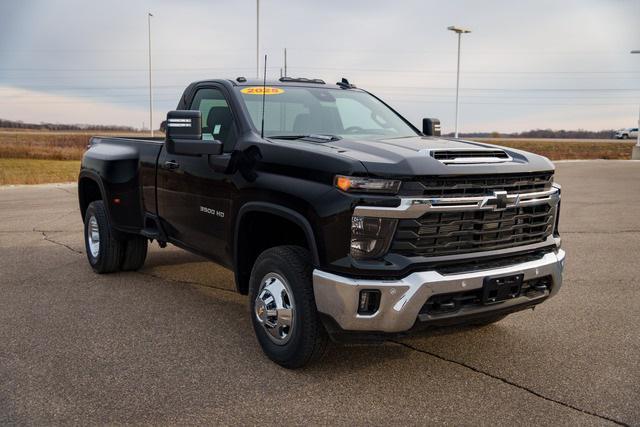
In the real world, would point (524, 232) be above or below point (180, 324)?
above

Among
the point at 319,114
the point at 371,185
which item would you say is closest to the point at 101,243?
the point at 319,114

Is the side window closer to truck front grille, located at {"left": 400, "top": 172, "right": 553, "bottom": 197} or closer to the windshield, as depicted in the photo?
the windshield

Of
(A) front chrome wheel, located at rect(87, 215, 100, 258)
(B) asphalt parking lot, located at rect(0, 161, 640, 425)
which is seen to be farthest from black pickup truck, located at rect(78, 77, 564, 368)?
(A) front chrome wheel, located at rect(87, 215, 100, 258)

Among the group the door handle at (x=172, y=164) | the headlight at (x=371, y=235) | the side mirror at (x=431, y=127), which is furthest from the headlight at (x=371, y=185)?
the side mirror at (x=431, y=127)

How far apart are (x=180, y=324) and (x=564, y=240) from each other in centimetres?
596

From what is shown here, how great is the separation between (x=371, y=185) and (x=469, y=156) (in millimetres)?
765

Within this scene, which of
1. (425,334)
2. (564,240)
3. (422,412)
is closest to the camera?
(422,412)

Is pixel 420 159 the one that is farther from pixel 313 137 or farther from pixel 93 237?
pixel 93 237

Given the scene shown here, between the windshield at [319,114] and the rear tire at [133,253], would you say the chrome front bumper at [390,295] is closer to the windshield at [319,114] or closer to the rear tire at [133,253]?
the windshield at [319,114]

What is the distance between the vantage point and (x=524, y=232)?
13.5ft

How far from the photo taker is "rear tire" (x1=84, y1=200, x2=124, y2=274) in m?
6.55

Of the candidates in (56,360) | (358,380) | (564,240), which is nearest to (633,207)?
(564,240)

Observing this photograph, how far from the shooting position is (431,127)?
593 centimetres

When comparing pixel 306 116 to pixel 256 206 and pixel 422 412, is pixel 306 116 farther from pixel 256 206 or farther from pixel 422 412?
pixel 422 412
